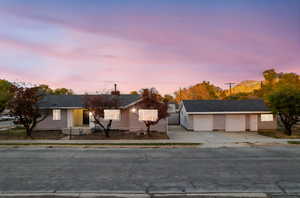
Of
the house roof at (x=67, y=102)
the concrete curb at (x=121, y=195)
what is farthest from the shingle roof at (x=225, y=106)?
the concrete curb at (x=121, y=195)

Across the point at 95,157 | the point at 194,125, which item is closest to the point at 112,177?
the point at 95,157

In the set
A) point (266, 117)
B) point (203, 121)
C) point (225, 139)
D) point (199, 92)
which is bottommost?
point (225, 139)

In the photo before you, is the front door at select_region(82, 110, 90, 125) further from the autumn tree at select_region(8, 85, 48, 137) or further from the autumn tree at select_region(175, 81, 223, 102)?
the autumn tree at select_region(175, 81, 223, 102)

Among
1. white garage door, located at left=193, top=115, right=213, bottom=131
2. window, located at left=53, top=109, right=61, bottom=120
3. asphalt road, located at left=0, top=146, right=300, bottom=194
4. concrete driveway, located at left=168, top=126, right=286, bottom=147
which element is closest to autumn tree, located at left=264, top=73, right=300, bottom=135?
concrete driveway, located at left=168, top=126, right=286, bottom=147

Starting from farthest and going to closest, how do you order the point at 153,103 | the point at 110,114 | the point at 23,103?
the point at 153,103, the point at 110,114, the point at 23,103

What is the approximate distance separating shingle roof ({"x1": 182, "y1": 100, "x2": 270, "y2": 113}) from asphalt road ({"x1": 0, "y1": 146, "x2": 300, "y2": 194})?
1347 centimetres

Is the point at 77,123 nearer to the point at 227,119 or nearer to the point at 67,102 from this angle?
the point at 67,102

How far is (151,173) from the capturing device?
8.26m

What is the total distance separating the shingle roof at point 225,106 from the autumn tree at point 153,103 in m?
7.05

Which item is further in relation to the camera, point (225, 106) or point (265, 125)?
point (225, 106)

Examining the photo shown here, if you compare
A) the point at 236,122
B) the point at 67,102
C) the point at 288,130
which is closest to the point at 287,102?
the point at 288,130

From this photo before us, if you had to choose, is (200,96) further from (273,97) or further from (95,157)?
(95,157)

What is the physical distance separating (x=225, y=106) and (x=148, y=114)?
12.7m

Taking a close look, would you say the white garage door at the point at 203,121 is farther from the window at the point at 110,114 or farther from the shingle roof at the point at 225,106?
the window at the point at 110,114
